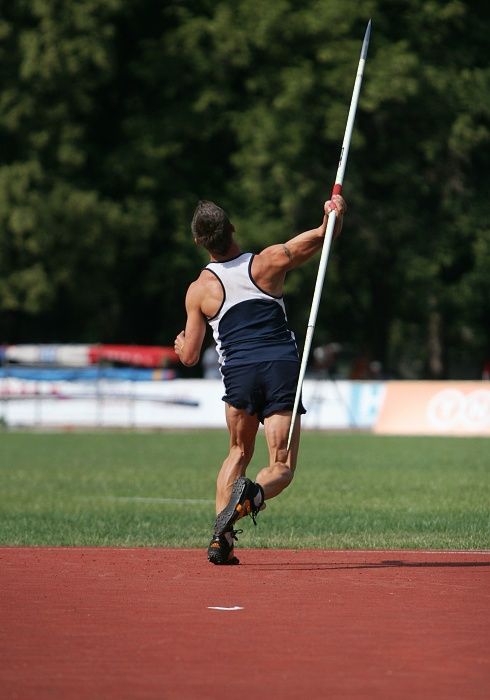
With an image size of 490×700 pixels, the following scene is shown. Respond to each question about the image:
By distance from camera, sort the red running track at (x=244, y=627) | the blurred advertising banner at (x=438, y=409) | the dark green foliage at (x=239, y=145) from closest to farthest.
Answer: the red running track at (x=244, y=627) < the blurred advertising banner at (x=438, y=409) < the dark green foliage at (x=239, y=145)

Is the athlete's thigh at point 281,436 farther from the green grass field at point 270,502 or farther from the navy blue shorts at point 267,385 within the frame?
the green grass field at point 270,502

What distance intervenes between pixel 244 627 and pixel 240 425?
2.80m

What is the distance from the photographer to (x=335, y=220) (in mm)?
9656

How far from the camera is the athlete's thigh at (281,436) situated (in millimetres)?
9602

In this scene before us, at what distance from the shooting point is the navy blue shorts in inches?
379

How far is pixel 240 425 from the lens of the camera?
9781mm

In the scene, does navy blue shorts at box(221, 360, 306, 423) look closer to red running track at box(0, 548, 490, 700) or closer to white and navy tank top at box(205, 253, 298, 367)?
white and navy tank top at box(205, 253, 298, 367)

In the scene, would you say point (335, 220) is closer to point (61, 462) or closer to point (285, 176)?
point (61, 462)

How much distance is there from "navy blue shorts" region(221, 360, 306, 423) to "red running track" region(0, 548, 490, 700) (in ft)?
3.29

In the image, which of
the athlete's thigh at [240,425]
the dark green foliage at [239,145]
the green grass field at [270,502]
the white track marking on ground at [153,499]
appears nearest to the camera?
the athlete's thigh at [240,425]

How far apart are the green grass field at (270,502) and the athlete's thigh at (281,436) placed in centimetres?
176

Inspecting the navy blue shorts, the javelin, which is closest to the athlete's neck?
the javelin

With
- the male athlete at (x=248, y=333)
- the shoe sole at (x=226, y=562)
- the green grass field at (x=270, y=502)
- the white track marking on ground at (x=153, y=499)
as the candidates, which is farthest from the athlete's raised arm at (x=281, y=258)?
the white track marking on ground at (x=153, y=499)

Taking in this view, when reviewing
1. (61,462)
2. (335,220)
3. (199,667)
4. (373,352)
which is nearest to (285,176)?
(373,352)
